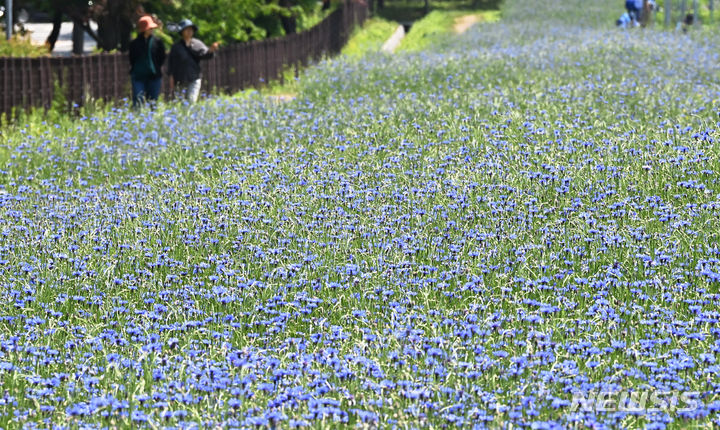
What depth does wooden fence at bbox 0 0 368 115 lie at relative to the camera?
50.5 feet

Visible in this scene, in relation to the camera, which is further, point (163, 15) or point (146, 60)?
point (163, 15)

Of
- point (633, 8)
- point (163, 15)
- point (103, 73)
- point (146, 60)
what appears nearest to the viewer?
point (146, 60)

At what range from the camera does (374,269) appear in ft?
21.5

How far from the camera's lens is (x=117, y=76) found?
57.0 ft

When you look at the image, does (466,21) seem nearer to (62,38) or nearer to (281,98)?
(62,38)

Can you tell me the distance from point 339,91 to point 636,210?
861 centimetres

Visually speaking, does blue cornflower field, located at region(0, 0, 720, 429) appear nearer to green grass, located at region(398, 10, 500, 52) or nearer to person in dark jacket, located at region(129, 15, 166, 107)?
person in dark jacket, located at region(129, 15, 166, 107)

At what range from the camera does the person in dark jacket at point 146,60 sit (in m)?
14.5

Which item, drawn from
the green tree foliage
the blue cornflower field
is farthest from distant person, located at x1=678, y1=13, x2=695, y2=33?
the blue cornflower field

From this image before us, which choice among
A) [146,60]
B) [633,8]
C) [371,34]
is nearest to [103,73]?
[146,60]

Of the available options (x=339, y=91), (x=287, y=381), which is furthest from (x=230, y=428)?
(x=339, y=91)

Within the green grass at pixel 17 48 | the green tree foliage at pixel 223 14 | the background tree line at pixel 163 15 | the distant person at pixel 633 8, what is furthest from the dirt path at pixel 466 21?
the green grass at pixel 17 48

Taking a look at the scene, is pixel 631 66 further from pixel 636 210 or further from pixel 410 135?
pixel 636 210

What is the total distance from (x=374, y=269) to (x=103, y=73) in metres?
11.6
